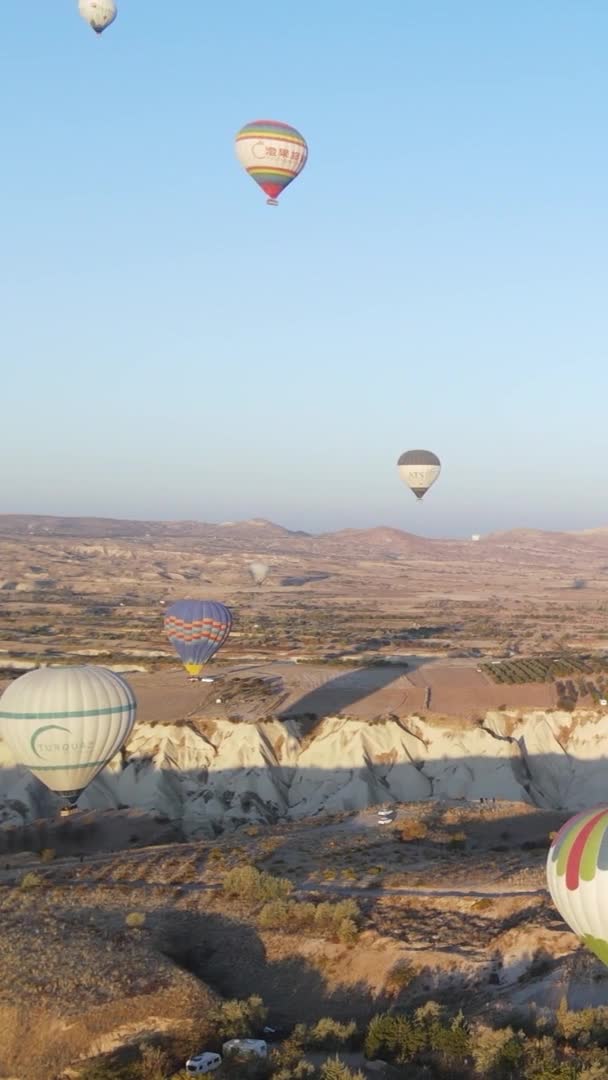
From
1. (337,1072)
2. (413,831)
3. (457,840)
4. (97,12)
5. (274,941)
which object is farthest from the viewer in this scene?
(97,12)

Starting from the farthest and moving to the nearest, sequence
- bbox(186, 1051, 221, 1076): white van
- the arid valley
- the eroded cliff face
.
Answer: the eroded cliff face < the arid valley < bbox(186, 1051, 221, 1076): white van

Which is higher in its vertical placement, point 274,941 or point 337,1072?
point 337,1072

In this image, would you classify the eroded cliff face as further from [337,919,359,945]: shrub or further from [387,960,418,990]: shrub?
[387,960,418,990]: shrub

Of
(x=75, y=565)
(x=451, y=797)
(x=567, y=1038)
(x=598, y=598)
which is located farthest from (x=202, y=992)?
(x=75, y=565)

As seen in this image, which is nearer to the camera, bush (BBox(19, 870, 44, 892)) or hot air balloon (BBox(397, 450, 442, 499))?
bush (BBox(19, 870, 44, 892))

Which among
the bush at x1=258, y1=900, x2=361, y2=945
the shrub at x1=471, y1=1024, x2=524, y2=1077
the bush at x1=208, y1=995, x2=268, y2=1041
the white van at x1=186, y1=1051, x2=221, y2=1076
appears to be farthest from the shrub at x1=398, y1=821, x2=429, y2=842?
the white van at x1=186, y1=1051, x2=221, y2=1076

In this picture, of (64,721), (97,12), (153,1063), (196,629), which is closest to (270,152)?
(97,12)

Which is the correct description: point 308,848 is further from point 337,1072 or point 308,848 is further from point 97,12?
point 97,12
